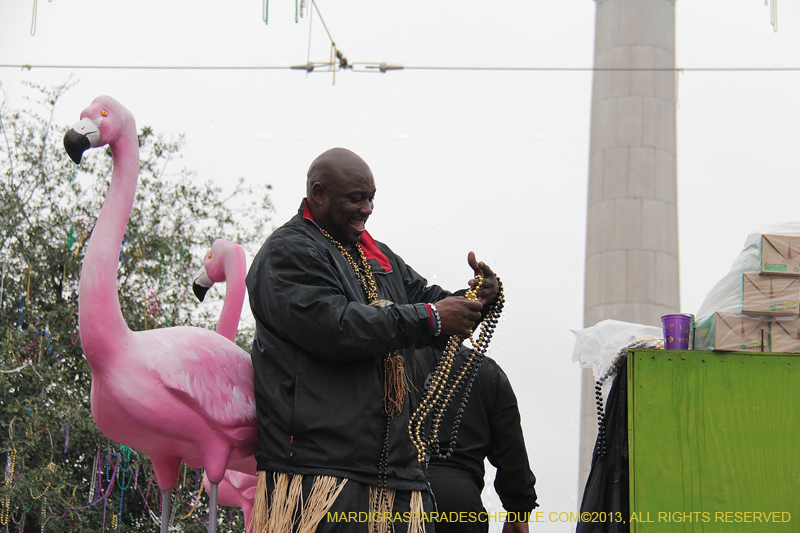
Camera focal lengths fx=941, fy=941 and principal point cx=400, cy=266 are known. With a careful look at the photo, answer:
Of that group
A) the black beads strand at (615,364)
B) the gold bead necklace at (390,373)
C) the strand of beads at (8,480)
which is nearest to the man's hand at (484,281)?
the gold bead necklace at (390,373)

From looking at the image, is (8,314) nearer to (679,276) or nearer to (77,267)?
(77,267)

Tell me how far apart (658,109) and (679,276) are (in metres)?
2.07

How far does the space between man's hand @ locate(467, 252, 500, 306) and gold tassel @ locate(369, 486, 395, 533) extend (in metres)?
0.72

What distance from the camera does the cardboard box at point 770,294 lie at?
3109 millimetres

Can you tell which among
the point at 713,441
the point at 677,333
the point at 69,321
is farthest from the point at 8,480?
the point at 713,441

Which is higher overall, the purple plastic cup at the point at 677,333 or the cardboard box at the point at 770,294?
the cardboard box at the point at 770,294

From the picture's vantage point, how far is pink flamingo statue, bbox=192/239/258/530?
4.54 m

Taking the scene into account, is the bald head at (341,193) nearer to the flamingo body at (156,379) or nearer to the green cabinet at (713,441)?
the flamingo body at (156,379)

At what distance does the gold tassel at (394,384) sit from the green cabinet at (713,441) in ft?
2.50

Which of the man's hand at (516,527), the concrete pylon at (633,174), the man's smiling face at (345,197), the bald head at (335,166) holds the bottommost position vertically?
the man's hand at (516,527)

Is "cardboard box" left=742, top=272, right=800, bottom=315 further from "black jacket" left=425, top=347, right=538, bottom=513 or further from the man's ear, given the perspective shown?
the man's ear

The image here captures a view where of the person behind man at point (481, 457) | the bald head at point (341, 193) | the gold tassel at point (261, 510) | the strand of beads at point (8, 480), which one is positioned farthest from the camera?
the strand of beads at point (8, 480)

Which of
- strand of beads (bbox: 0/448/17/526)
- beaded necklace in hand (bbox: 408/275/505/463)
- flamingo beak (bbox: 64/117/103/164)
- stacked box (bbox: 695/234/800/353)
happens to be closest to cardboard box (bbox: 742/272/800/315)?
stacked box (bbox: 695/234/800/353)

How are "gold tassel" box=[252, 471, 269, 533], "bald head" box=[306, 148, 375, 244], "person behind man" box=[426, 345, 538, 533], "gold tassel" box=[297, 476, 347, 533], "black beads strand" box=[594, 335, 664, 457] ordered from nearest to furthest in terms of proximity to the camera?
"gold tassel" box=[297, 476, 347, 533] < "gold tassel" box=[252, 471, 269, 533] < "bald head" box=[306, 148, 375, 244] < "black beads strand" box=[594, 335, 664, 457] < "person behind man" box=[426, 345, 538, 533]
